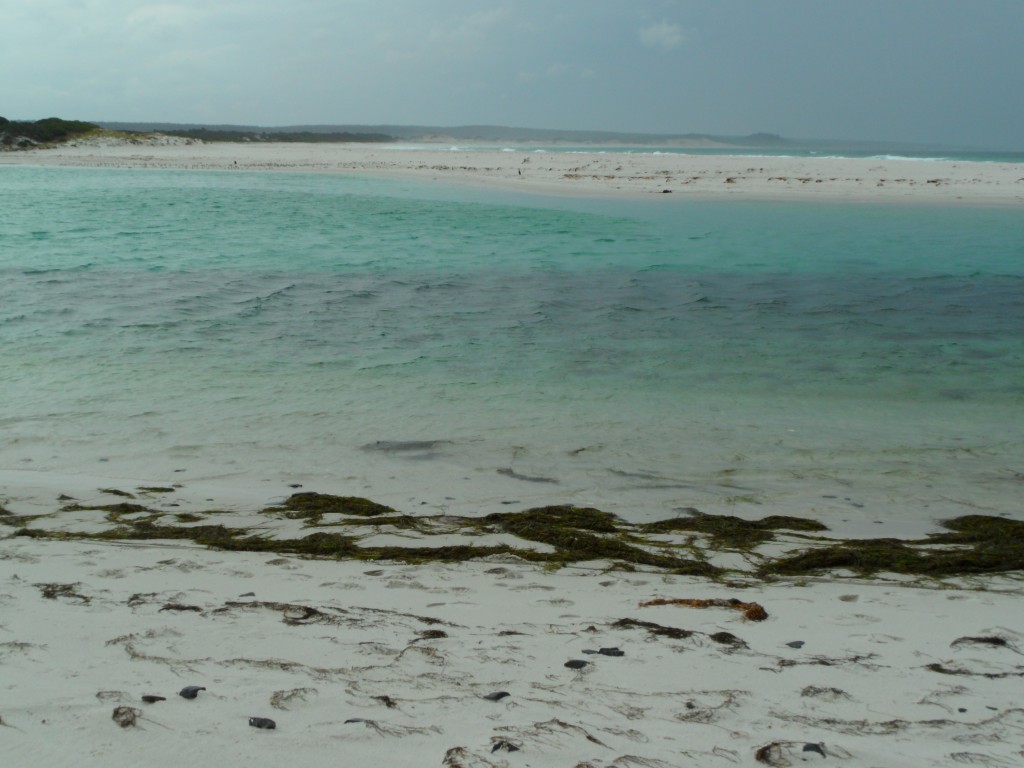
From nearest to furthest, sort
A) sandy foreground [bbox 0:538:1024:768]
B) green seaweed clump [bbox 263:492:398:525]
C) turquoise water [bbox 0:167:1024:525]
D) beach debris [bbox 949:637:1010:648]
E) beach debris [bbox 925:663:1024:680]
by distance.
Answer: sandy foreground [bbox 0:538:1024:768] < beach debris [bbox 925:663:1024:680] < beach debris [bbox 949:637:1010:648] < green seaweed clump [bbox 263:492:398:525] < turquoise water [bbox 0:167:1024:525]

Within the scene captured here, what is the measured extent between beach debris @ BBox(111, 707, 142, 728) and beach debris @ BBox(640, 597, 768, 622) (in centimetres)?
189

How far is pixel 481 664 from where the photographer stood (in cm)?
273

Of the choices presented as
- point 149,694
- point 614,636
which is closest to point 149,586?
point 149,694

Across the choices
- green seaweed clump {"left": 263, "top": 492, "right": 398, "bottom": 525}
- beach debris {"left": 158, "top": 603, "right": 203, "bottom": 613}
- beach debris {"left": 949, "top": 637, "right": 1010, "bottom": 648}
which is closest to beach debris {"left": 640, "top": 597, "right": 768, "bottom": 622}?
beach debris {"left": 949, "top": 637, "right": 1010, "bottom": 648}

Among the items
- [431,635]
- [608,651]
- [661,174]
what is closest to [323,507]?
[431,635]

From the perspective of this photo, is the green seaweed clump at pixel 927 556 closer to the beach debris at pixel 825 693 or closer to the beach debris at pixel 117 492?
the beach debris at pixel 825 693

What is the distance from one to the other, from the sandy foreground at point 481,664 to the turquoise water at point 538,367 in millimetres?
1360

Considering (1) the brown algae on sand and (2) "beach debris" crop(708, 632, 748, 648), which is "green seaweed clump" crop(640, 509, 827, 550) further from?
(2) "beach debris" crop(708, 632, 748, 648)

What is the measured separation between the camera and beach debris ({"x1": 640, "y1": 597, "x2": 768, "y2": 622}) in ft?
10.6

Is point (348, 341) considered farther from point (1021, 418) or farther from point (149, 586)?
point (1021, 418)

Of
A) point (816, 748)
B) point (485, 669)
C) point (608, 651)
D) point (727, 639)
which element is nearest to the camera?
point (816, 748)

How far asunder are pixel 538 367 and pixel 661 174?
2444 centimetres

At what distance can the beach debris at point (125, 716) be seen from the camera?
2.26 m

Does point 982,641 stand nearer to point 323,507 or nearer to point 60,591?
point 323,507
